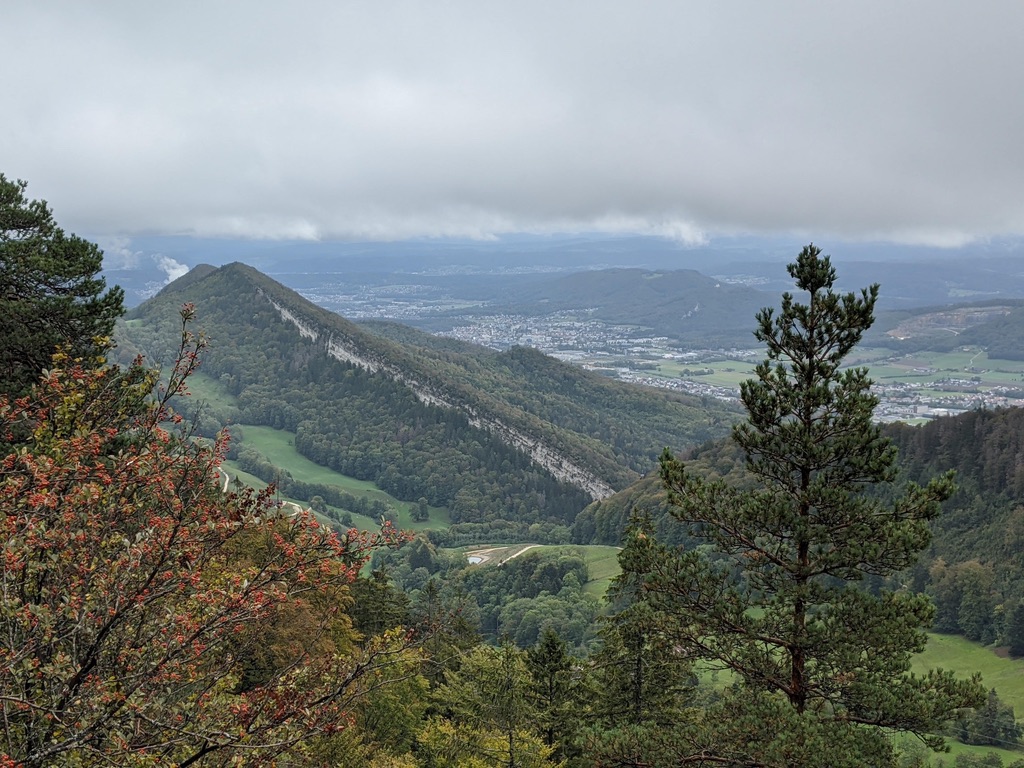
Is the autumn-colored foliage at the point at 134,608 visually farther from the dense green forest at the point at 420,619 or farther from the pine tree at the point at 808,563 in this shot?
the pine tree at the point at 808,563

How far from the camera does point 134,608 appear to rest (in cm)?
612

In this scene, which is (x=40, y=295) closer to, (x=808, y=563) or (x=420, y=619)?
(x=420, y=619)

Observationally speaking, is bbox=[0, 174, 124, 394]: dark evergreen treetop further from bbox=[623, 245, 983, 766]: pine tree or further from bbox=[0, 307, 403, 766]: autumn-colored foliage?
bbox=[623, 245, 983, 766]: pine tree

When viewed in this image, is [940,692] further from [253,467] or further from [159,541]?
[253,467]

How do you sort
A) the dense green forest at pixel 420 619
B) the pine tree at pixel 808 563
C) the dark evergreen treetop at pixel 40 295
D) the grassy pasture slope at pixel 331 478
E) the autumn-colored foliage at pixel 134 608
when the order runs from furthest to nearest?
the grassy pasture slope at pixel 331 478 → the dark evergreen treetop at pixel 40 295 → the pine tree at pixel 808 563 → the dense green forest at pixel 420 619 → the autumn-colored foliage at pixel 134 608

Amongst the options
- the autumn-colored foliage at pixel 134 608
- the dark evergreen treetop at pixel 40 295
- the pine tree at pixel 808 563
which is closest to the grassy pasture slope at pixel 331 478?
the dark evergreen treetop at pixel 40 295

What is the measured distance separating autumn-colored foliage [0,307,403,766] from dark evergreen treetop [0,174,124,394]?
44.0 ft

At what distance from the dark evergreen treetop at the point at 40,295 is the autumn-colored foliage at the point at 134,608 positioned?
1342 centimetres

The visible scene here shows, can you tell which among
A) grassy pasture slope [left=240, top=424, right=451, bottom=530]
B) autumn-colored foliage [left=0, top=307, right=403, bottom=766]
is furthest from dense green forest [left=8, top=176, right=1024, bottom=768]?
grassy pasture slope [left=240, top=424, right=451, bottom=530]

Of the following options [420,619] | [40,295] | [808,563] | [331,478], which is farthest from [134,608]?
[331,478]

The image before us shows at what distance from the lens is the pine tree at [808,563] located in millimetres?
12391

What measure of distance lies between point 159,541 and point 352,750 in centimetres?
1414

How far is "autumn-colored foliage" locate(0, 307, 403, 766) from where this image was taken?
577cm

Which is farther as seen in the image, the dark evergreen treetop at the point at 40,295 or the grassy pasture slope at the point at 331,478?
the grassy pasture slope at the point at 331,478
